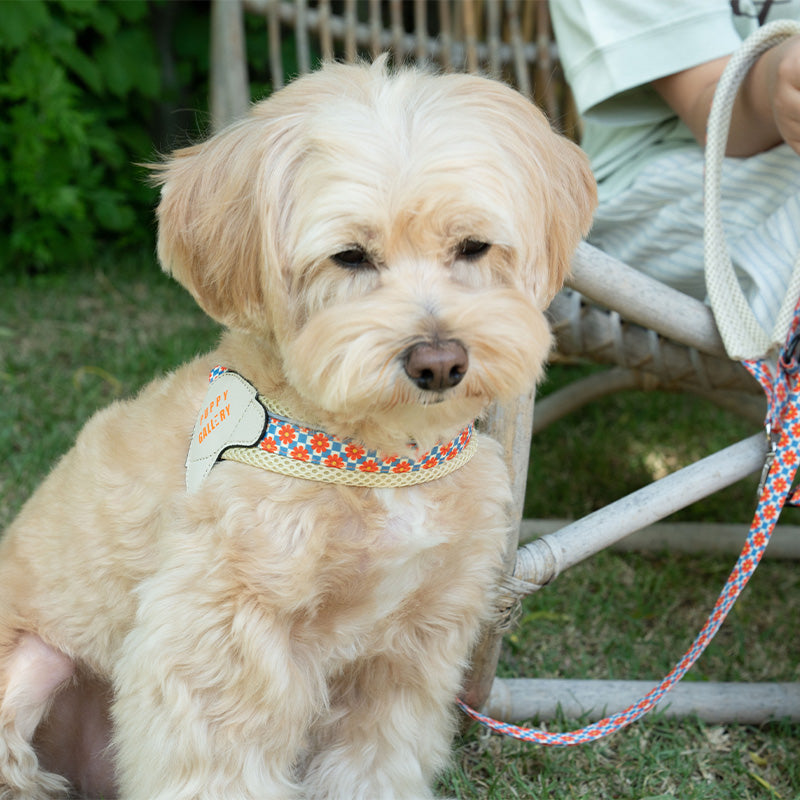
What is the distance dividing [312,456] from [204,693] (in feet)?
1.23

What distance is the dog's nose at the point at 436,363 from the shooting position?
1.25 m

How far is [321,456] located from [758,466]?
88 centimetres

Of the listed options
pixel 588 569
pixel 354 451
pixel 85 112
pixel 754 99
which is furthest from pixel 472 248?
pixel 85 112

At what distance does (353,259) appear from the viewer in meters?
1.36

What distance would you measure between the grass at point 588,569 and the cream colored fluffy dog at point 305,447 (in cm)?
47

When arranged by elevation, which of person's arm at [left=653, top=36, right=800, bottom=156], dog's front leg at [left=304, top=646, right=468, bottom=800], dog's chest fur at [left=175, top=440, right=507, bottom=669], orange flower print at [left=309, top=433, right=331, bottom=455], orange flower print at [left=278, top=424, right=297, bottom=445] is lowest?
dog's front leg at [left=304, top=646, right=468, bottom=800]

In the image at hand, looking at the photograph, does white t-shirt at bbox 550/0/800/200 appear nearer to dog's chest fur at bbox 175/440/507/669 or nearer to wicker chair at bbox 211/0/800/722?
wicker chair at bbox 211/0/800/722

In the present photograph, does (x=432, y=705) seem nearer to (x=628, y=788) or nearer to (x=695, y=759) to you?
(x=628, y=788)

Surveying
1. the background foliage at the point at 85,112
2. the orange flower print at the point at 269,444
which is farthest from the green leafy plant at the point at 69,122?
the orange flower print at the point at 269,444

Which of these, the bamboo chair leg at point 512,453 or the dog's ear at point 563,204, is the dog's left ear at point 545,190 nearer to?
the dog's ear at point 563,204

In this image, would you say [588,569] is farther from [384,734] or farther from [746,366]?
[384,734]

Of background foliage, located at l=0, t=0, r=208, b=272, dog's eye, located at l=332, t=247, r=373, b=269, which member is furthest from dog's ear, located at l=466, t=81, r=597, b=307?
background foliage, located at l=0, t=0, r=208, b=272

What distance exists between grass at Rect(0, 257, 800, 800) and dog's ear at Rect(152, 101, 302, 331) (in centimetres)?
98

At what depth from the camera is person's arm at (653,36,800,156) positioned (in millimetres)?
1682
